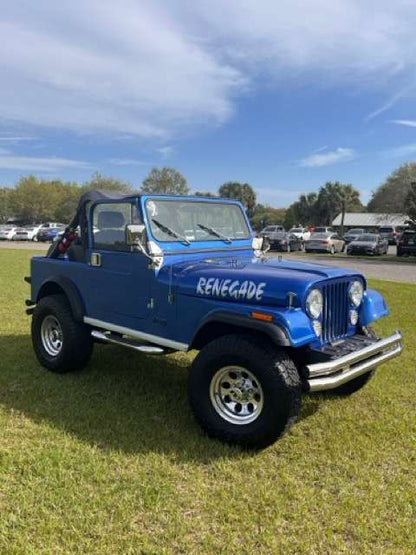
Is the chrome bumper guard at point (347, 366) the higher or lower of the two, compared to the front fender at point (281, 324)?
lower

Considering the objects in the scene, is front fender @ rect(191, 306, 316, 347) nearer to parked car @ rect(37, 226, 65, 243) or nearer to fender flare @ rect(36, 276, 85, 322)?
fender flare @ rect(36, 276, 85, 322)

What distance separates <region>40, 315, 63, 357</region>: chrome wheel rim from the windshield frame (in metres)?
1.77

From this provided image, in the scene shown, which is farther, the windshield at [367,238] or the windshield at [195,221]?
the windshield at [367,238]

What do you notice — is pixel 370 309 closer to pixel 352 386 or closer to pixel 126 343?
pixel 352 386

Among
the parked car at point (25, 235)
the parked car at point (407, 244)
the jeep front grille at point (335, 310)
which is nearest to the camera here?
the jeep front grille at point (335, 310)

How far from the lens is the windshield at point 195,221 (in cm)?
451

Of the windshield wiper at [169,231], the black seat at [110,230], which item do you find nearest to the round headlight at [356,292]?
the windshield wiper at [169,231]

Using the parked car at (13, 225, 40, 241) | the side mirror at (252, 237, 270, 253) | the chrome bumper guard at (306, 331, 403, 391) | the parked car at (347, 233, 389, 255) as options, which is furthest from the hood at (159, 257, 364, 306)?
the parked car at (13, 225, 40, 241)

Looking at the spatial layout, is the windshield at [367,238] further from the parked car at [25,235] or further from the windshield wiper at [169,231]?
the windshield wiper at [169,231]

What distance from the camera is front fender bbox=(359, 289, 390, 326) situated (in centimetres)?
435

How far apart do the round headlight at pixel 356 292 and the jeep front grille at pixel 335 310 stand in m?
0.10

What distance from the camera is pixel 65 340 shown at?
5.07 m

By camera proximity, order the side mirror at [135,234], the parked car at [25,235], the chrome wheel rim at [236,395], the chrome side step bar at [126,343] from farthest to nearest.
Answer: the parked car at [25,235] → the chrome side step bar at [126,343] → the side mirror at [135,234] → the chrome wheel rim at [236,395]

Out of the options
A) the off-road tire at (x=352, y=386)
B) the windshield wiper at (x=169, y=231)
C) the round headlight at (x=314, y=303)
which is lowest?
the off-road tire at (x=352, y=386)
